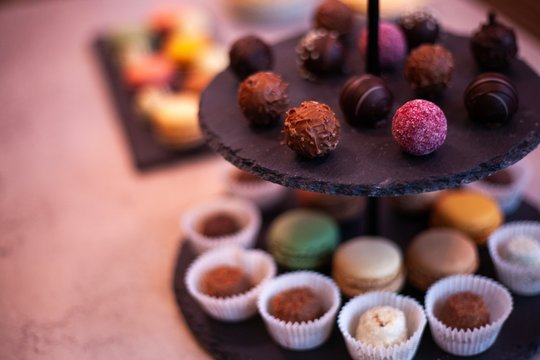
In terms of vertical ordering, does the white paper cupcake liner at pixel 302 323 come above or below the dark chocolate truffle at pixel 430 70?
below

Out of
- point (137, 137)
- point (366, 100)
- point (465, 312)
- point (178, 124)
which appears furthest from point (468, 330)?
point (137, 137)

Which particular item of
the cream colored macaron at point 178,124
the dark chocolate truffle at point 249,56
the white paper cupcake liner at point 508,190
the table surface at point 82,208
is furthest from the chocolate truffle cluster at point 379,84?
the cream colored macaron at point 178,124

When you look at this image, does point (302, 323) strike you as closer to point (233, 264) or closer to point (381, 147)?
point (233, 264)

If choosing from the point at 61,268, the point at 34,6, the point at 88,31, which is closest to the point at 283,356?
the point at 61,268

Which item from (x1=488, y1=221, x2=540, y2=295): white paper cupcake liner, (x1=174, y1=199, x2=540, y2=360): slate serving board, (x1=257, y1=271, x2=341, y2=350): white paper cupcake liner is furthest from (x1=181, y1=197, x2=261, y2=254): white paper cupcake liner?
(x1=488, y1=221, x2=540, y2=295): white paper cupcake liner

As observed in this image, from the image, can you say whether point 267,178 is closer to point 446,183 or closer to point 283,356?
point 446,183

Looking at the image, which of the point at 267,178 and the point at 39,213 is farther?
the point at 39,213

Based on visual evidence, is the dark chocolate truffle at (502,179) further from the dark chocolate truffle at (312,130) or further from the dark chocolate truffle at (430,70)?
the dark chocolate truffle at (312,130)
